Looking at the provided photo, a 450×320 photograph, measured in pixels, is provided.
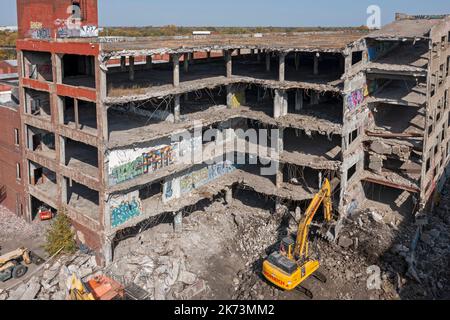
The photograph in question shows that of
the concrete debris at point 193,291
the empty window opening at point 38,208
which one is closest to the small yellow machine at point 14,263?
the empty window opening at point 38,208

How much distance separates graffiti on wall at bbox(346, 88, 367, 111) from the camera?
34.2 m

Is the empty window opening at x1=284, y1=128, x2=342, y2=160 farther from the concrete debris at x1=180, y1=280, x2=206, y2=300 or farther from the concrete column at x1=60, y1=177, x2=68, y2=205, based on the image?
the concrete column at x1=60, y1=177, x2=68, y2=205

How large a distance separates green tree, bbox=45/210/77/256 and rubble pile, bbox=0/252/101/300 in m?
0.67

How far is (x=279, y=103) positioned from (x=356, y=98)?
235 inches

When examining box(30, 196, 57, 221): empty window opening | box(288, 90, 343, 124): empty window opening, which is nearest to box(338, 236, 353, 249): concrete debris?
box(288, 90, 343, 124): empty window opening

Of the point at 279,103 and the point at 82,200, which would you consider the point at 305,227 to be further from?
the point at 82,200

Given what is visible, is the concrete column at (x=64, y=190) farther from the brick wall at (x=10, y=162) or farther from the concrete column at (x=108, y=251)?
the brick wall at (x=10, y=162)

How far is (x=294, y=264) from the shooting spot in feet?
95.7

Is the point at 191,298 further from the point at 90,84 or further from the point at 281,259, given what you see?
the point at 90,84

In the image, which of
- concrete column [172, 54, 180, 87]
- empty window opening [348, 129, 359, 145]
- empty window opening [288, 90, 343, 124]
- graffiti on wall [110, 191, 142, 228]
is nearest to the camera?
graffiti on wall [110, 191, 142, 228]

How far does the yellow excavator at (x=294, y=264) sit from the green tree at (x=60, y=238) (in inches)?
553

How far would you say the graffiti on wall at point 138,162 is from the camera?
30.8m

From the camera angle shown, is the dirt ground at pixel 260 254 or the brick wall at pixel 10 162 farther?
the brick wall at pixel 10 162

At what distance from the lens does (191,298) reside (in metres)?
29.9
